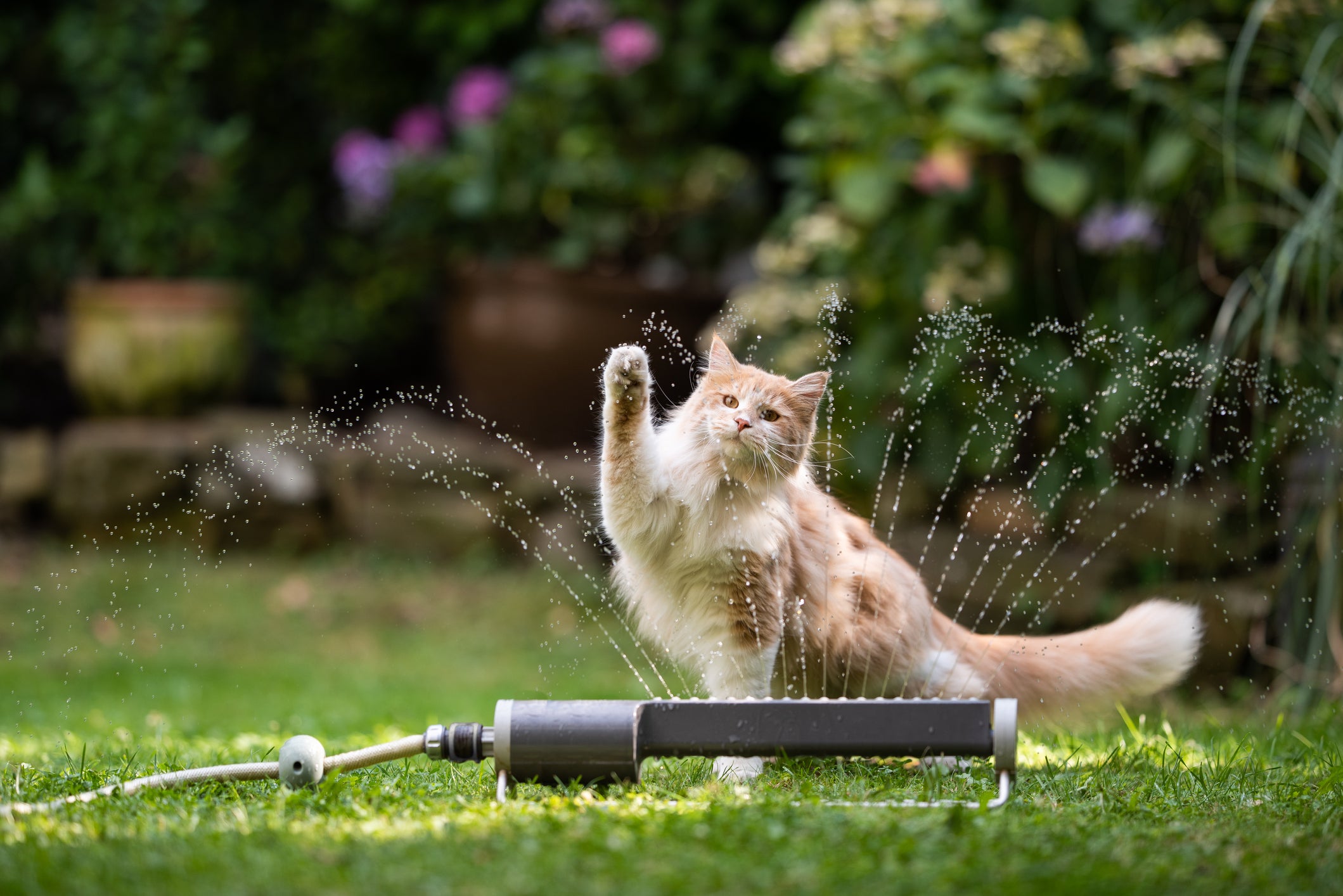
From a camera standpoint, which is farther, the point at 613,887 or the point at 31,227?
the point at 31,227

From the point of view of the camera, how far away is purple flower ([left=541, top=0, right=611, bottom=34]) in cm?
666

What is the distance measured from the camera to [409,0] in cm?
739

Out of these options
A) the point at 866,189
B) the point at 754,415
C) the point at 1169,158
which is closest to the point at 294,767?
the point at 754,415

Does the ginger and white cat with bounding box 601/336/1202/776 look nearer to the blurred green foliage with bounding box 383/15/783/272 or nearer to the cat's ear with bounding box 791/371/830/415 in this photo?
the cat's ear with bounding box 791/371/830/415

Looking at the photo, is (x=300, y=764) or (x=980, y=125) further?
(x=980, y=125)

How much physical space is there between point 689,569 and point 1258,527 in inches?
112

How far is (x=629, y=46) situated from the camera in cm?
628

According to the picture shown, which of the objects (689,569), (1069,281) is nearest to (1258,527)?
(1069,281)

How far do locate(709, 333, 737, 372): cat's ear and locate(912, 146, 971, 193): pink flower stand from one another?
2341mm

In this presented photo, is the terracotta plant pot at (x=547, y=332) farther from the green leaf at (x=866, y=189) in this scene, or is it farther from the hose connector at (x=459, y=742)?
the hose connector at (x=459, y=742)

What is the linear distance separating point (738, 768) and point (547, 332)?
4.38 metres

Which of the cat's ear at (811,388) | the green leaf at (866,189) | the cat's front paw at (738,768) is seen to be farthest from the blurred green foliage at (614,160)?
the cat's front paw at (738,768)

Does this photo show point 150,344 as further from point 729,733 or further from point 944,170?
point 729,733

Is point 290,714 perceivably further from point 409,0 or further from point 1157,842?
point 409,0
